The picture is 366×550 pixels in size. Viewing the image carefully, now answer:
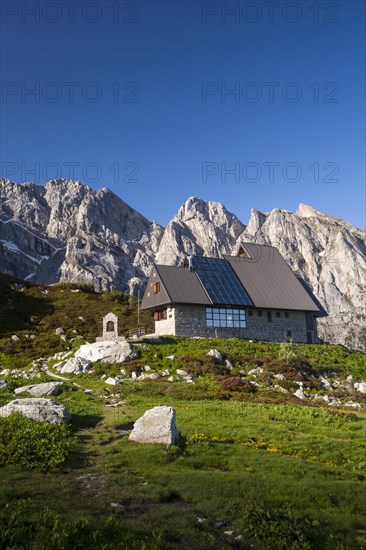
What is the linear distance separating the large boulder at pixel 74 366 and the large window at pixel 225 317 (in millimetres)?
19404

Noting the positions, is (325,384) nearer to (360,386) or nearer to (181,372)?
(360,386)

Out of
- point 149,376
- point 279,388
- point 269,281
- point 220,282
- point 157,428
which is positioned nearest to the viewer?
point 157,428

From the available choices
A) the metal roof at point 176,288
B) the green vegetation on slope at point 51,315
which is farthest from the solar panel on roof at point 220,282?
the green vegetation on slope at point 51,315

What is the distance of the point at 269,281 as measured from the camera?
60.5m

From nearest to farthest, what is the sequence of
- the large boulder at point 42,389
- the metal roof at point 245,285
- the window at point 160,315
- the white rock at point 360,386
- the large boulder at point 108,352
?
the large boulder at point 42,389 → the white rock at point 360,386 → the large boulder at point 108,352 → the metal roof at point 245,285 → the window at point 160,315

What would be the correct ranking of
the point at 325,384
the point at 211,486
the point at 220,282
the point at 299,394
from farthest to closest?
1. the point at 220,282
2. the point at 325,384
3. the point at 299,394
4. the point at 211,486

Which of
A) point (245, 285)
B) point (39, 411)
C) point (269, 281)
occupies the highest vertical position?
point (269, 281)

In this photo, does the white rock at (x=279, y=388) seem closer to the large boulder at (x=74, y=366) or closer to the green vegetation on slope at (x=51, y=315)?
the large boulder at (x=74, y=366)

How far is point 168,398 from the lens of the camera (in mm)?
28281

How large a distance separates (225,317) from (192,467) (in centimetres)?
3950

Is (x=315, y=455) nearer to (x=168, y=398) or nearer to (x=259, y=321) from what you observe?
(x=168, y=398)

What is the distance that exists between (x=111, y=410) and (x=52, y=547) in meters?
15.8

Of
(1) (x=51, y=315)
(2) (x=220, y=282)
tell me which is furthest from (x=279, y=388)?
(1) (x=51, y=315)

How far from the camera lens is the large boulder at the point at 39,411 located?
18.7m
